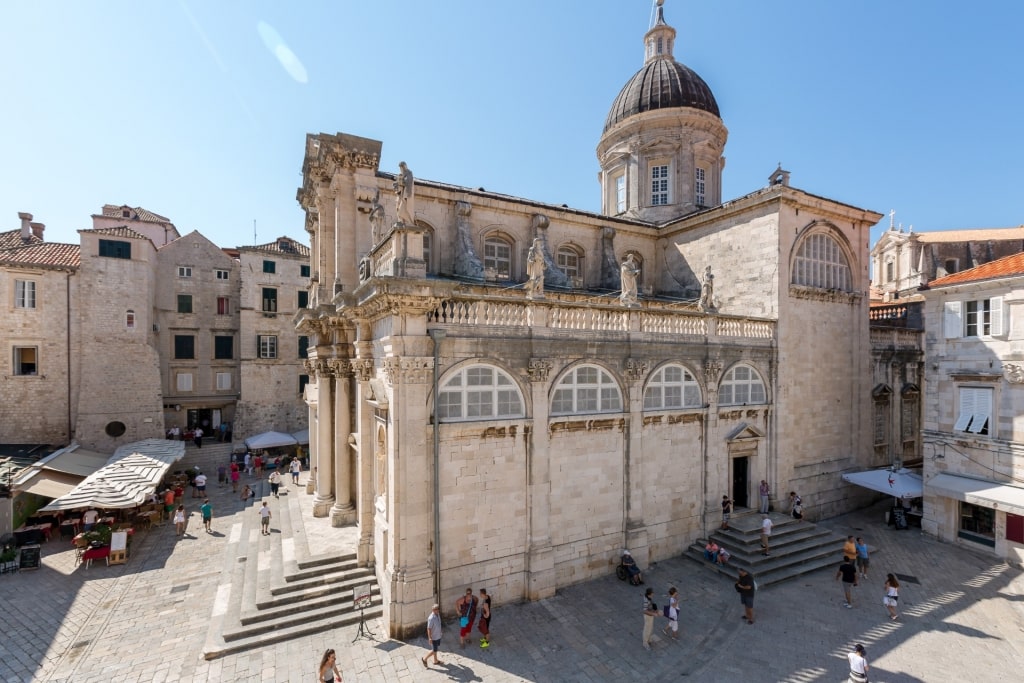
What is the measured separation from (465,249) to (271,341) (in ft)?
66.8

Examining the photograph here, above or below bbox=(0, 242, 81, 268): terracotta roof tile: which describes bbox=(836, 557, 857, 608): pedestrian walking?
below

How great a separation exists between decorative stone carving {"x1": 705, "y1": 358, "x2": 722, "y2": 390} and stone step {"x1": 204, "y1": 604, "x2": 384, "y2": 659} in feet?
40.6

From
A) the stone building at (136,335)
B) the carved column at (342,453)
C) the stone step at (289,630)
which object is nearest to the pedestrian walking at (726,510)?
the stone step at (289,630)

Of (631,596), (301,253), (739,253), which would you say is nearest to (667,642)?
(631,596)

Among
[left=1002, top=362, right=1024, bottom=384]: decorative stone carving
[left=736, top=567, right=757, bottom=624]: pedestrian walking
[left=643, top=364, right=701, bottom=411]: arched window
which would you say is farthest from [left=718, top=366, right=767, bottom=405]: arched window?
[left=1002, top=362, right=1024, bottom=384]: decorative stone carving

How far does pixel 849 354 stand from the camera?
19.9m

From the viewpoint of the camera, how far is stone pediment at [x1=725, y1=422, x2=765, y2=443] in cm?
1644

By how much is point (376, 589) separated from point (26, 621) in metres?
9.19

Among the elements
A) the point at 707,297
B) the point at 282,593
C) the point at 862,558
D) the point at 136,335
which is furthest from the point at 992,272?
the point at 136,335

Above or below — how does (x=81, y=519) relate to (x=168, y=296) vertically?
below

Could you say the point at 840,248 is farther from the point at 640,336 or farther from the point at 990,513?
the point at 640,336

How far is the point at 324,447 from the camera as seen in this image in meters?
17.7

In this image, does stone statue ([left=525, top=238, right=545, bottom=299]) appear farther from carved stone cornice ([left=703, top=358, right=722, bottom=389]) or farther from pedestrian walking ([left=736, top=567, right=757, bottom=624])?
pedestrian walking ([left=736, top=567, right=757, bottom=624])

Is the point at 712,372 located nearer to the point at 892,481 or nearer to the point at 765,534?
the point at 765,534
